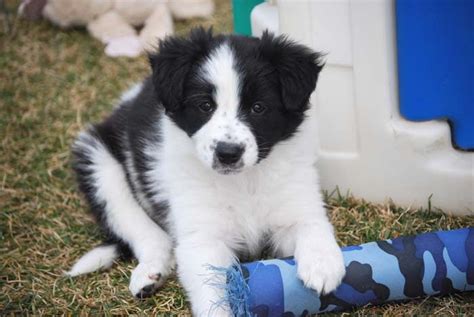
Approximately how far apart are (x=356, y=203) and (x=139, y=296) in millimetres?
1277

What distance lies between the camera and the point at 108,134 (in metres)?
3.87

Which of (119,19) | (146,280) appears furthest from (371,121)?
(119,19)

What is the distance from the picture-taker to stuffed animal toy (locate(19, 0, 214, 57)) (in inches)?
225

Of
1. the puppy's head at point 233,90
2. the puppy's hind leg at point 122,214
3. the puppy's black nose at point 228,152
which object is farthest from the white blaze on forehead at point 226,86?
the puppy's hind leg at point 122,214

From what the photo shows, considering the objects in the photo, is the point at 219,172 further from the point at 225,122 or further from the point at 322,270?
the point at 322,270

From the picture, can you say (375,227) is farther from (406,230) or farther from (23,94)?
(23,94)

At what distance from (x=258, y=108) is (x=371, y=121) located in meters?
0.83

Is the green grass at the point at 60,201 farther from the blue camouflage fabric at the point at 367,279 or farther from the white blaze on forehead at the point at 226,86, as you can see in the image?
the white blaze on forehead at the point at 226,86

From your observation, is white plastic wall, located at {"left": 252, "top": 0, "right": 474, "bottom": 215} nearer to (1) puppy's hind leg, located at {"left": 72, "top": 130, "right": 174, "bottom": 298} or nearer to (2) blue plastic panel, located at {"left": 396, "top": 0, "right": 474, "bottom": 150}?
(2) blue plastic panel, located at {"left": 396, "top": 0, "right": 474, "bottom": 150}

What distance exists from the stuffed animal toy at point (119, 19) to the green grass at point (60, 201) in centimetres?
12

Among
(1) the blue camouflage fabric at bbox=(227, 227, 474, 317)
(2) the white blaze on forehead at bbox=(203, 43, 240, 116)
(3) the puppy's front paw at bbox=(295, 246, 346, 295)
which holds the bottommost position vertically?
(1) the blue camouflage fabric at bbox=(227, 227, 474, 317)

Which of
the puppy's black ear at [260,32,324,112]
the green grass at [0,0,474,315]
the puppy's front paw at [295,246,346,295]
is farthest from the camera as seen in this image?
the green grass at [0,0,474,315]

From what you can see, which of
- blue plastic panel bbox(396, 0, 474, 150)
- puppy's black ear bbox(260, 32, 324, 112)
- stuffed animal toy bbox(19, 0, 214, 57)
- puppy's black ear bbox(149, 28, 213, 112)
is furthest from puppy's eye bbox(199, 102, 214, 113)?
stuffed animal toy bbox(19, 0, 214, 57)

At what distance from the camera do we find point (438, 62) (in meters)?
3.13
